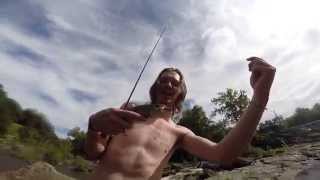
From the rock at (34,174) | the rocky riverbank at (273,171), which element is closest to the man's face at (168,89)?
the rocky riverbank at (273,171)

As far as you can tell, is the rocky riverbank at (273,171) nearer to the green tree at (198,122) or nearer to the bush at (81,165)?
the bush at (81,165)

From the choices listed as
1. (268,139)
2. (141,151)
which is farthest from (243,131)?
(268,139)

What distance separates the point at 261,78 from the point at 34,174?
1155cm

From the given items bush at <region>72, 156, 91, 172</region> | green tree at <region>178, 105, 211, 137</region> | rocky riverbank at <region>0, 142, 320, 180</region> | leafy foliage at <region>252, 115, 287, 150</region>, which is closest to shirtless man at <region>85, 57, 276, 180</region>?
rocky riverbank at <region>0, 142, 320, 180</region>

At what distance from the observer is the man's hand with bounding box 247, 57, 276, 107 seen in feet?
6.53

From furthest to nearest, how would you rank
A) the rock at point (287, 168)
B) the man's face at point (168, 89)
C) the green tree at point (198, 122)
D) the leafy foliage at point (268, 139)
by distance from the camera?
the green tree at point (198, 122) → the leafy foliage at point (268, 139) → the rock at point (287, 168) → the man's face at point (168, 89)

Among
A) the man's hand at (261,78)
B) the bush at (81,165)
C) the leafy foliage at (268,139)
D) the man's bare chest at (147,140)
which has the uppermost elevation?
the leafy foliage at (268,139)

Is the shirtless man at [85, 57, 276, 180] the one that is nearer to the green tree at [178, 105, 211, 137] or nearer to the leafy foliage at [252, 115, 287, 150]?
the leafy foliage at [252, 115, 287, 150]

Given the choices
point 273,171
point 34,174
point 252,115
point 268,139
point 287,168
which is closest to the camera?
point 252,115

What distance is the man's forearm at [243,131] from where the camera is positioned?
2.05 m

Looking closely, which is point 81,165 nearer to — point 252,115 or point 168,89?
point 168,89

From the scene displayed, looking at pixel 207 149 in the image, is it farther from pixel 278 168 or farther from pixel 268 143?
pixel 268 143

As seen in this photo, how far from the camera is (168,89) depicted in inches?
106

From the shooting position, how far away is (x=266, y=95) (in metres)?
2.03
